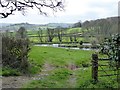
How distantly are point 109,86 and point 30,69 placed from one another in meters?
8.83

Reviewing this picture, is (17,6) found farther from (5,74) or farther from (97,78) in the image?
(97,78)

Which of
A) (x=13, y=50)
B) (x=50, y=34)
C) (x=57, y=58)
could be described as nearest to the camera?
(x=13, y=50)

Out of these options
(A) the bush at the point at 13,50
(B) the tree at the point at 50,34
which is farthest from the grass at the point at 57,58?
(B) the tree at the point at 50,34

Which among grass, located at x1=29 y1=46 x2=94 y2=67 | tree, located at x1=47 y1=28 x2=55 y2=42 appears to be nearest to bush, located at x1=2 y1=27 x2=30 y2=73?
grass, located at x1=29 y1=46 x2=94 y2=67

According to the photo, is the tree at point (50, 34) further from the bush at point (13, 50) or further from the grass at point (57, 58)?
the bush at point (13, 50)

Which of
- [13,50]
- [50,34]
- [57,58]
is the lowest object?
[50,34]

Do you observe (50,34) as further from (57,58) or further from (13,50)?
(13,50)

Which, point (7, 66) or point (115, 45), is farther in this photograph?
point (7, 66)

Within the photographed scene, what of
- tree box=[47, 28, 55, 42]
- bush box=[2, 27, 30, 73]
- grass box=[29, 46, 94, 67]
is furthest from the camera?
tree box=[47, 28, 55, 42]

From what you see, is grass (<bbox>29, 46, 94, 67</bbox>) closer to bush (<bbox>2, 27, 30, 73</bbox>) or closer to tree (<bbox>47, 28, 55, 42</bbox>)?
bush (<bbox>2, 27, 30, 73</bbox>)

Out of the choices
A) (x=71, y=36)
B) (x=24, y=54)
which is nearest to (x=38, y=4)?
(x=24, y=54)

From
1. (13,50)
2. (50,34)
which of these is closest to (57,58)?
(13,50)

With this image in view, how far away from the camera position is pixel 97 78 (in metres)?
17.2

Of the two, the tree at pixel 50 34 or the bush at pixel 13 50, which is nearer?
the bush at pixel 13 50
